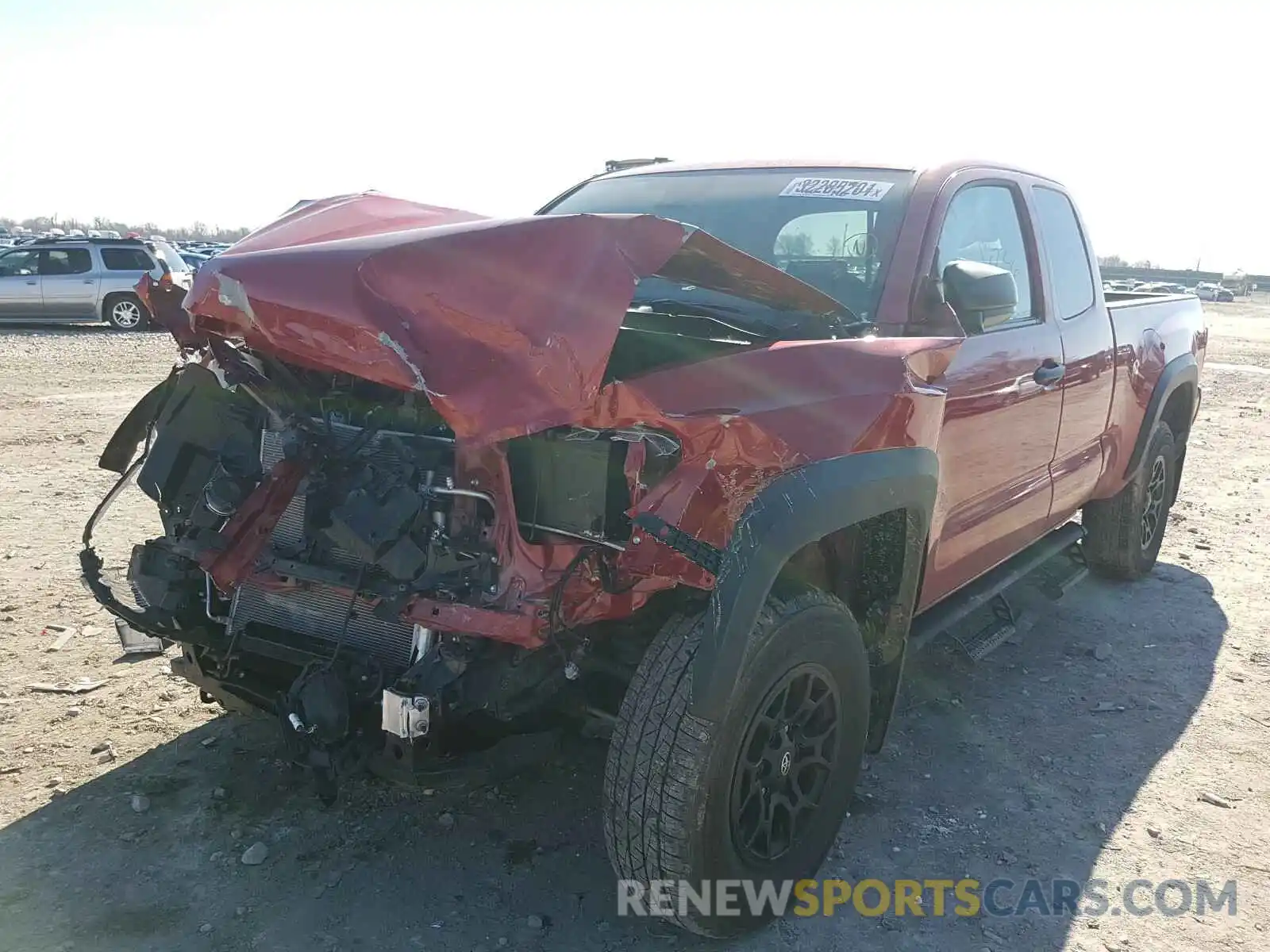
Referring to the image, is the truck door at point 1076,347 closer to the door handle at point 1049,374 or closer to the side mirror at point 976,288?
the door handle at point 1049,374

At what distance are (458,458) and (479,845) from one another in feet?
4.44

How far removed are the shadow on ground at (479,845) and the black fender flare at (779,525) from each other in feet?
2.30

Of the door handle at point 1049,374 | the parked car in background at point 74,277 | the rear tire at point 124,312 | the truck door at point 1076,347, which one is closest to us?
the door handle at point 1049,374

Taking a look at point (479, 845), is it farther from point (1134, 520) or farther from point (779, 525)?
point (1134, 520)

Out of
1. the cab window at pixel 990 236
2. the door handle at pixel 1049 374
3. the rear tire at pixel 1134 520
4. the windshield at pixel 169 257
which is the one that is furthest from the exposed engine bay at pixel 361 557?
the windshield at pixel 169 257

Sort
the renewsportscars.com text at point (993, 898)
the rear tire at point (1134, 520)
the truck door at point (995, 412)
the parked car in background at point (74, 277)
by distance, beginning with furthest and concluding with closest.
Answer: the parked car in background at point (74, 277) < the rear tire at point (1134, 520) < the truck door at point (995, 412) < the renewsportscars.com text at point (993, 898)

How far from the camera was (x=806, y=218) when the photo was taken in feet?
11.4

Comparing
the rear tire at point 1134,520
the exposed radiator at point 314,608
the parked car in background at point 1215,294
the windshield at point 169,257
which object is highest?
the windshield at point 169,257

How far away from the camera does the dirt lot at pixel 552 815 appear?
2.71 meters

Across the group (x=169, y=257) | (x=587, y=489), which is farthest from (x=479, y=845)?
(x=169, y=257)

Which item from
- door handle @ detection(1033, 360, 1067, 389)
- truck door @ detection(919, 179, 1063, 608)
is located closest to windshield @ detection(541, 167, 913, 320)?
truck door @ detection(919, 179, 1063, 608)

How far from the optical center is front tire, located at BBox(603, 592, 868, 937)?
2381 millimetres

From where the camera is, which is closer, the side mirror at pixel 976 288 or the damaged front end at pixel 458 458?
the damaged front end at pixel 458 458

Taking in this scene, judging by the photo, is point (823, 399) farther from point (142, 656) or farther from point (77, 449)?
point (77, 449)
